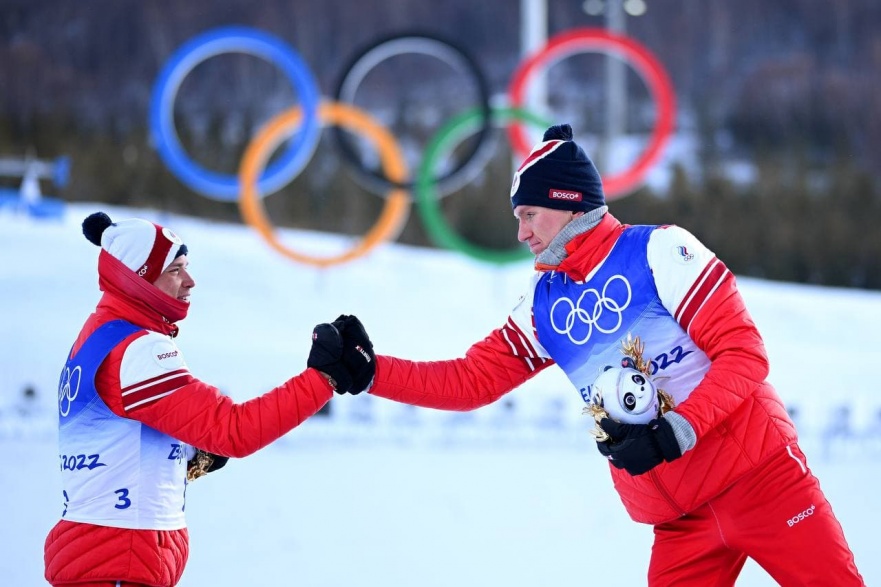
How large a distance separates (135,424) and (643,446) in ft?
3.13

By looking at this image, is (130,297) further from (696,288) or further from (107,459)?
(696,288)

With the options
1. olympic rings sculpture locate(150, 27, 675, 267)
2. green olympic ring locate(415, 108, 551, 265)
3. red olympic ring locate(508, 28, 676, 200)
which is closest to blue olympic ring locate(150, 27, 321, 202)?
olympic rings sculpture locate(150, 27, 675, 267)

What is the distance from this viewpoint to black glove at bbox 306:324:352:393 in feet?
6.95

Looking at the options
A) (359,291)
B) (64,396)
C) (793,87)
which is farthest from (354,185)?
(64,396)

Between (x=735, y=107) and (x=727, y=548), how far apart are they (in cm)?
892

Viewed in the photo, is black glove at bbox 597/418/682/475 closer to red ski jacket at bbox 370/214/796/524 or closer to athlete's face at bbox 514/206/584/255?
red ski jacket at bbox 370/214/796/524

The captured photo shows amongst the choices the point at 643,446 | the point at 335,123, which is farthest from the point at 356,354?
the point at 335,123

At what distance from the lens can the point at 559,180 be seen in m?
2.17

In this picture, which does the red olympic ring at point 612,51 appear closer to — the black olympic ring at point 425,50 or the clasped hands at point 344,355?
the black olympic ring at point 425,50

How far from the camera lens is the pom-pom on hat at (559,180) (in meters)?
2.17

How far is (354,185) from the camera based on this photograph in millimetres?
9266

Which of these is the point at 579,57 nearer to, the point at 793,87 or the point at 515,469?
the point at 793,87

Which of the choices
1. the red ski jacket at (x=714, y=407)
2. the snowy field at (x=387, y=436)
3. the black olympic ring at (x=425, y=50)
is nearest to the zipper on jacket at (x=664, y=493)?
the red ski jacket at (x=714, y=407)

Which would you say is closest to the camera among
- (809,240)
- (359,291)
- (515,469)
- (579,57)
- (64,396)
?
(64,396)
